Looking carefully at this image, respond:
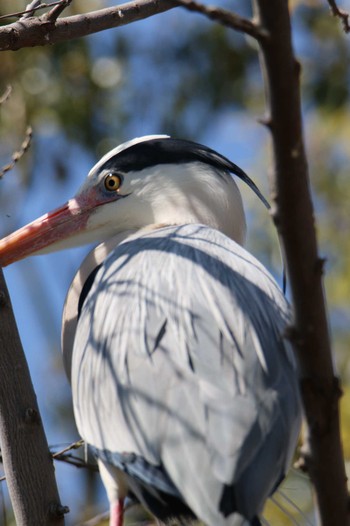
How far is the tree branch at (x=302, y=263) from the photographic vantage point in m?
1.35

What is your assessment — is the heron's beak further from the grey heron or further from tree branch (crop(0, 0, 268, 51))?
tree branch (crop(0, 0, 268, 51))

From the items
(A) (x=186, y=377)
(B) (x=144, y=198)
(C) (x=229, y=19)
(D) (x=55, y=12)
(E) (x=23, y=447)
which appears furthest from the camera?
(B) (x=144, y=198)

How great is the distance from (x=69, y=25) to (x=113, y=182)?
0.69 m

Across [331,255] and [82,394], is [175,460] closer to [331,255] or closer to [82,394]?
[82,394]

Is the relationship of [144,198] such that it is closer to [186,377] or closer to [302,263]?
[186,377]

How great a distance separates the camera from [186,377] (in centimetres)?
197

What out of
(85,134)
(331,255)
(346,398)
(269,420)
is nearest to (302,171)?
(269,420)

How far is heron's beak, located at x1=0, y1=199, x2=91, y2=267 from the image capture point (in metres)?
3.06

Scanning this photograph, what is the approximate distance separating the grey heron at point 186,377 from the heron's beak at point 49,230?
312mm

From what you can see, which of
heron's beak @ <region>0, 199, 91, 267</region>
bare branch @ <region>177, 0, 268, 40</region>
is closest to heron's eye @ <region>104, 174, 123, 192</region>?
heron's beak @ <region>0, 199, 91, 267</region>

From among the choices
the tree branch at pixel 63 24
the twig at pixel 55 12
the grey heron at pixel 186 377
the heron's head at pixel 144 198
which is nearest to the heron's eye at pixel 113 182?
the heron's head at pixel 144 198

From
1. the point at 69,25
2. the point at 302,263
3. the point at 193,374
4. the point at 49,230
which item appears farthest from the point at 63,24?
the point at 302,263

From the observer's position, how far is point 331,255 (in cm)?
495

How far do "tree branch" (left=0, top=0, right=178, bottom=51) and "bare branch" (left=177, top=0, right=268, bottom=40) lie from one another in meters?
1.02
